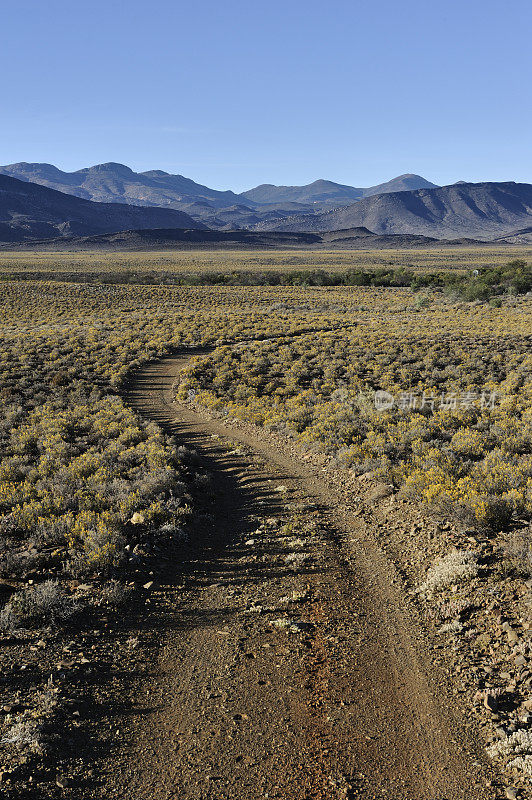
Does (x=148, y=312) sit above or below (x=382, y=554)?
above

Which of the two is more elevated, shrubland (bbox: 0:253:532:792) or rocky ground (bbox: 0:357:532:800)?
shrubland (bbox: 0:253:532:792)

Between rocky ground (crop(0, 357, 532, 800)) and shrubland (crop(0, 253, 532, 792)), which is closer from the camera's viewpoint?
rocky ground (crop(0, 357, 532, 800))

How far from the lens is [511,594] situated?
21.3 ft

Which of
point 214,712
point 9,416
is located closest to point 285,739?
point 214,712

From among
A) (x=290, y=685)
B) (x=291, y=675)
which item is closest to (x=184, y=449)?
(x=291, y=675)

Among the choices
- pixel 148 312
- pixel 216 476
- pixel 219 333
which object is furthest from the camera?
pixel 148 312

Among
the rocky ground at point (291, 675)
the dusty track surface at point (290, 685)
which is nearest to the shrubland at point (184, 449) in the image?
the rocky ground at point (291, 675)

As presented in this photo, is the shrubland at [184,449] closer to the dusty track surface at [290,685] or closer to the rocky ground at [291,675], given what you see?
the rocky ground at [291,675]

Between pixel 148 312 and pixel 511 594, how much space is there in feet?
131

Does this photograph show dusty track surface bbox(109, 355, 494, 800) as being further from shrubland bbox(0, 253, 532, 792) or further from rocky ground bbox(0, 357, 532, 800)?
shrubland bbox(0, 253, 532, 792)

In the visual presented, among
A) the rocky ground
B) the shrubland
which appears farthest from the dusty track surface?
the shrubland

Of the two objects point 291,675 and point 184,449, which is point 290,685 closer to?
point 291,675

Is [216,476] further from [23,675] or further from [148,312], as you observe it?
[148,312]

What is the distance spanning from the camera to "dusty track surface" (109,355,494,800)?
4.41 m
